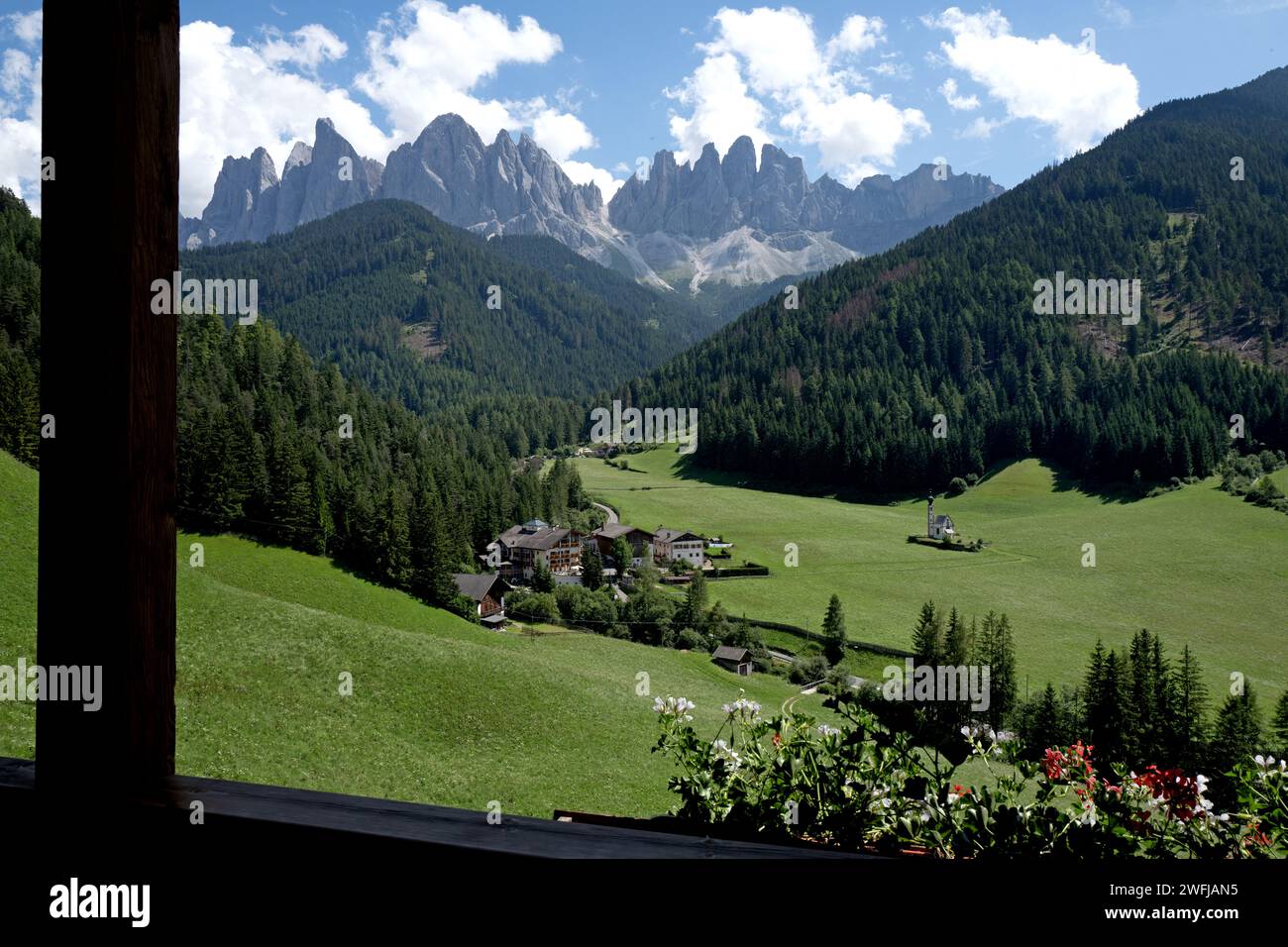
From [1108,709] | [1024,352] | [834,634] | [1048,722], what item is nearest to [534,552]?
[834,634]

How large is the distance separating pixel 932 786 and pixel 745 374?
6276 inches

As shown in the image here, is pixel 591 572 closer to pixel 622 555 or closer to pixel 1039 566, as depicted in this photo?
pixel 622 555

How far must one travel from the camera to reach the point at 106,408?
69.1 inches

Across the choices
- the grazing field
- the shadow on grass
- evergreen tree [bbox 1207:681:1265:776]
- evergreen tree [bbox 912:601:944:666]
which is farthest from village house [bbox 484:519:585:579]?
the shadow on grass

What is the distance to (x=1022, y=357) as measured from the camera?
148 m

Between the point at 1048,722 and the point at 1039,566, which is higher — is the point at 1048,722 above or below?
below

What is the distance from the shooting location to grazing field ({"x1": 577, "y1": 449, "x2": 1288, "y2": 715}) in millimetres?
50688

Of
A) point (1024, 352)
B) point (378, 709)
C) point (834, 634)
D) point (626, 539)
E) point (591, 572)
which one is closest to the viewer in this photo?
point (378, 709)

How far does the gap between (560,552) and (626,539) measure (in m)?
8.66

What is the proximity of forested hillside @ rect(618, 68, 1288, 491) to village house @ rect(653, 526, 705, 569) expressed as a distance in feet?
154

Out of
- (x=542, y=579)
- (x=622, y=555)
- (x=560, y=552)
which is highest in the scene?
(x=560, y=552)

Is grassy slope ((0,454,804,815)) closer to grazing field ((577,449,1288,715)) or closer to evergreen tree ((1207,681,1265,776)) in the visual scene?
evergreen tree ((1207,681,1265,776))
